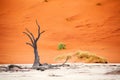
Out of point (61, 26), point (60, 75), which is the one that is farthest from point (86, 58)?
point (61, 26)

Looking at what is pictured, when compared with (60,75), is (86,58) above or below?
above

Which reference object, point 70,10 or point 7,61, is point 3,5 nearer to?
point 70,10

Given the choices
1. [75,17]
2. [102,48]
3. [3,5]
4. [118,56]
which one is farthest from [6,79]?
[3,5]

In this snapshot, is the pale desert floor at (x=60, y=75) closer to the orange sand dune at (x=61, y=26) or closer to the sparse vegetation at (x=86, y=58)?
the sparse vegetation at (x=86, y=58)

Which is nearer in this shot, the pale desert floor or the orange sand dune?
the pale desert floor

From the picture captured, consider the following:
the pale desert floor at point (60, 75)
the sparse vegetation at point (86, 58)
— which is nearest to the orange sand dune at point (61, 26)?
the sparse vegetation at point (86, 58)

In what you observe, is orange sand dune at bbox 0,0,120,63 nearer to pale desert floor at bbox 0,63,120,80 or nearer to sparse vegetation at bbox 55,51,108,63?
sparse vegetation at bbox 55,51,108,63

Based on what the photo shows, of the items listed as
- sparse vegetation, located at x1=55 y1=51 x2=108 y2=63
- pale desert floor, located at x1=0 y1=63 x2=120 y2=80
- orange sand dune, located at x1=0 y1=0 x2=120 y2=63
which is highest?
orange sand dune, located at x1=0 y1=0 x2=120 y2=63

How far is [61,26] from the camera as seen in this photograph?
3058cm

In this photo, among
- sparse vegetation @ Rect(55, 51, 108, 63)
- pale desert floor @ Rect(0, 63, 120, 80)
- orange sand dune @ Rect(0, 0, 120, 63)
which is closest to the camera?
pale desert floor @ Rect(0, 63, 120, 80)

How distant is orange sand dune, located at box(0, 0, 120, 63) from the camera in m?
24.8

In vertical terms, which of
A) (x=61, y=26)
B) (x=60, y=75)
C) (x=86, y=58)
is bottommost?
(x=60, y=75)

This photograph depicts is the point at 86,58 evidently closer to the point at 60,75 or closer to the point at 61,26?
the point at 60,75

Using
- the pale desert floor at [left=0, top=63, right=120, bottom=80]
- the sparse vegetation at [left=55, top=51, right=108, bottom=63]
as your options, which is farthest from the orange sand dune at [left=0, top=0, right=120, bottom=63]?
the pale desert floor at [left=0, top=63, right=120, bottom=80]
